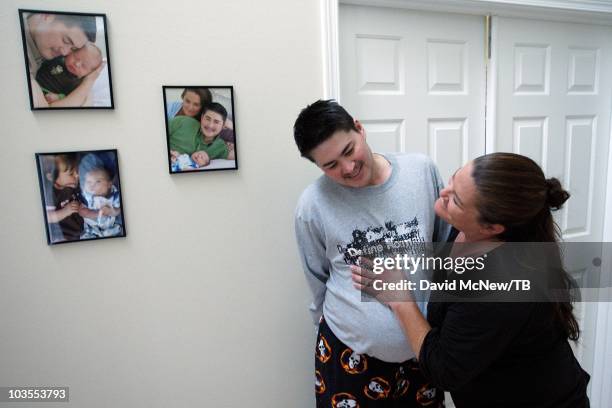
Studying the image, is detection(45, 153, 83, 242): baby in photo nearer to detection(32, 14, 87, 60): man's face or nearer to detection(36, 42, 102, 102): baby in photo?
detection(36, 42, 102, 102): baby in photo

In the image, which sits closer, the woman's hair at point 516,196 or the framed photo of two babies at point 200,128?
the woman's hair at point 516,196

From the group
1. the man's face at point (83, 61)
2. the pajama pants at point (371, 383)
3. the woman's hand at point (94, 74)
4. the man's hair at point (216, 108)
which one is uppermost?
the man's face at point (83, 61)

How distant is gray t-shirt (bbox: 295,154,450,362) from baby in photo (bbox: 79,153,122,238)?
0.60 m


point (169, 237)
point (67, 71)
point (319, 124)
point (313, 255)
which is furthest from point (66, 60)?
point (313, 255)

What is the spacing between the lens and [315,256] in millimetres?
1259

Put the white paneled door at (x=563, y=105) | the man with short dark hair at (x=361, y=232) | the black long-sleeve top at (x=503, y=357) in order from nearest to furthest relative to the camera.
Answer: the black long-sleeve top at (x=503, y=357) < the man with short dark hair at (x=361, y=232) < the white paneled door at (x=563, y=105)

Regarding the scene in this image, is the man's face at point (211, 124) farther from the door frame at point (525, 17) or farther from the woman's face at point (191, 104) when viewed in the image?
the door frame at point (525, 17)

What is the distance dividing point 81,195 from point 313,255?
76 cm

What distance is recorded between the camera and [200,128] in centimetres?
131

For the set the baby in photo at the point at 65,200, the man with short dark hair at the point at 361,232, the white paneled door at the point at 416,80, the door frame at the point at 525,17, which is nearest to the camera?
the man with short dark hair at the point at 361,232

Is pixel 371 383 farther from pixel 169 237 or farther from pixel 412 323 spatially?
pixel 169 237

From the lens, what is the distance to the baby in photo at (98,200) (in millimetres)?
1207

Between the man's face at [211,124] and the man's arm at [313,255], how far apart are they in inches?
16.4

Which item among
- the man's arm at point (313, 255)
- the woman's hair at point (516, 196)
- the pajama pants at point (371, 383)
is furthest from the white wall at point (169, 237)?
the woman's hair at point (516, 196)
